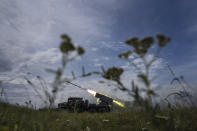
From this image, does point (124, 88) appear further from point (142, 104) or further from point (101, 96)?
point (101, 96)

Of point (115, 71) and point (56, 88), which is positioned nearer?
point (56, 88)

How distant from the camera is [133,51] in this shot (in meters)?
1.58

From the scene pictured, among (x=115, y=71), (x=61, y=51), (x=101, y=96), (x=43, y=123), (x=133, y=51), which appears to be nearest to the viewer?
(x=61, y=51)

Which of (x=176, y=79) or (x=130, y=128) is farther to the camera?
(x=130, y=128)

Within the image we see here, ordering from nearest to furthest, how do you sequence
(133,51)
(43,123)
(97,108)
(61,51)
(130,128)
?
(61,51)
(43,123)
(133,51)
(130,128)
(97,108)

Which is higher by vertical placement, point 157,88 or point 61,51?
point 61,51

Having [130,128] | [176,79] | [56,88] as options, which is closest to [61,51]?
[56,88]

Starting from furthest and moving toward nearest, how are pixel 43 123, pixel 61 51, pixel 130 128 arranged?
pixel 130 128, pixel 43 123, pixel 61 51

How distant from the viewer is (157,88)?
4.67 ft

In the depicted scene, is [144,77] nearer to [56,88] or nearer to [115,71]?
[115,71]

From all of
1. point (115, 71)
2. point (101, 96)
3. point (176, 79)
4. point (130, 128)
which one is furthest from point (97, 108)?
point (115, 71)

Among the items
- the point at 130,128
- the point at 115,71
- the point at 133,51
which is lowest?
the point at 130,128

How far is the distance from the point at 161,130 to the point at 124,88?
0.58m

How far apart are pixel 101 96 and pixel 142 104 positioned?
20.2 meters
